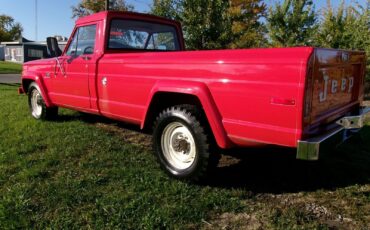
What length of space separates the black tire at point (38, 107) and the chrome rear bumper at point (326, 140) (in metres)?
5.01

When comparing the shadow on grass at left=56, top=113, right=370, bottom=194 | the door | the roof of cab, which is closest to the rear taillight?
A: the shadow on grass at left=56, top=113, right=370, bottom=194

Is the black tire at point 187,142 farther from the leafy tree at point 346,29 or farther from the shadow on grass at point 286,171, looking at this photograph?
the leafy tree at point 346,29

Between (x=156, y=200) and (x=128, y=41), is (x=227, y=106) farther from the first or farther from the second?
(x=128, y=41)

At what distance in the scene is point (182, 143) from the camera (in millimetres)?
3871

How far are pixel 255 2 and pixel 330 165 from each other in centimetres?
2125

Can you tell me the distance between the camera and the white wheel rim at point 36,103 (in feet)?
22.4

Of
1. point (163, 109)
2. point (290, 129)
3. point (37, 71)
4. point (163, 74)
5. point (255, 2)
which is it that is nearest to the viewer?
point (290, 129)

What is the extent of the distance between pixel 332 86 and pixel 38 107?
17.8 feet

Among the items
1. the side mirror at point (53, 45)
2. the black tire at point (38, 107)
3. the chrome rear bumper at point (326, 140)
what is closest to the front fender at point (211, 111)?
the chrome rear bumper at point (326, 140)

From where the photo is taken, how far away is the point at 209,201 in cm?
333

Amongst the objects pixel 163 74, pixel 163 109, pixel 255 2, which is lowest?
pixel 163 109

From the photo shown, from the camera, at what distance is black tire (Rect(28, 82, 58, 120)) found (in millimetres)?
6617

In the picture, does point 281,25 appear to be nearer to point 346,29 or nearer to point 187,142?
point 346,29

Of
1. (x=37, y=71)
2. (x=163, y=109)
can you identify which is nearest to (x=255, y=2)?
(x=37, y=71)
